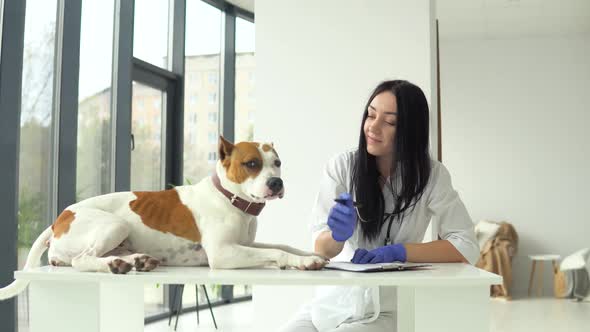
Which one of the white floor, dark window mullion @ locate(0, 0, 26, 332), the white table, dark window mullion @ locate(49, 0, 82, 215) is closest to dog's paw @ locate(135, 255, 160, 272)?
the white table

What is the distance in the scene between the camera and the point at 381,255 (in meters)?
1.71

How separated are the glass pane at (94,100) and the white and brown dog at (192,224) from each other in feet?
9.55

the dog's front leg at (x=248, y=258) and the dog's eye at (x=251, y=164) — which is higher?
the dog's eye at (x=251, y=164)

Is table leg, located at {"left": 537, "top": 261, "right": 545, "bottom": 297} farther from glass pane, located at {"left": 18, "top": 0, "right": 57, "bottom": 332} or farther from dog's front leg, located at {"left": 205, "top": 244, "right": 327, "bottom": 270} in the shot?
dog's front leg, located at {"left": 205, "top": 244, "right": 327, "bottom": 270}

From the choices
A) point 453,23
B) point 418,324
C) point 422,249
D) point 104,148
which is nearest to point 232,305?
point 104,148

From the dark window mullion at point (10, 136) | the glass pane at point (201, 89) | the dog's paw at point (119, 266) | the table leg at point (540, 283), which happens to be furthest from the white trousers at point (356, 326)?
the table leg at point (540, 283)

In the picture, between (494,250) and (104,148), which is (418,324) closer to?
(104,148)

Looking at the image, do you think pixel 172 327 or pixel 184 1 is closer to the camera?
pixel 172 327

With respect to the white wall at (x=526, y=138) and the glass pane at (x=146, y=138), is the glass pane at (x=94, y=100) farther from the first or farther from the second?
the white wall at (x=526, y=138)

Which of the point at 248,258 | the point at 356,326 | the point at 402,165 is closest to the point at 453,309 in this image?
the point at 248,258

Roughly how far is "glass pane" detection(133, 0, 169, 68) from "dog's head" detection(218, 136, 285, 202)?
12.0 feet

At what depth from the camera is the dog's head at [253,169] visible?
1.43 meters

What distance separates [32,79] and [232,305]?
3.05 metres

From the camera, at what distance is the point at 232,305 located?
19.9ft
